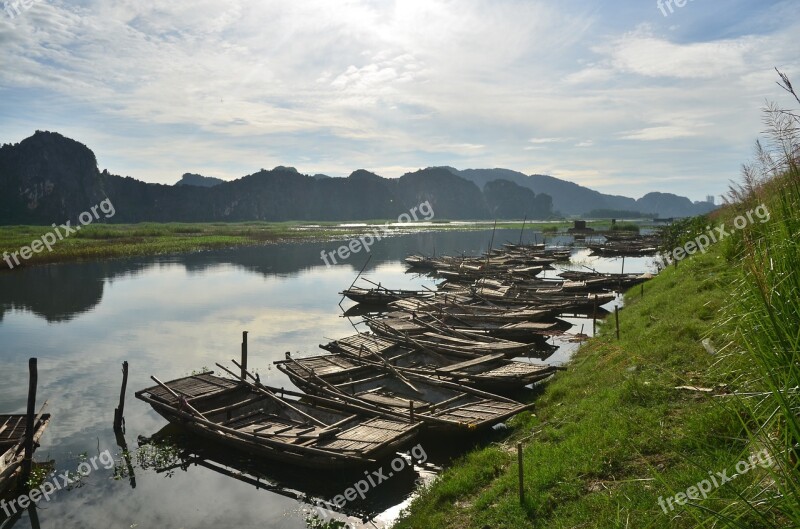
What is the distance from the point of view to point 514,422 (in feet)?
48.3

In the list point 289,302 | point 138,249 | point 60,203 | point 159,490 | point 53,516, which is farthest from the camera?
point 60,203

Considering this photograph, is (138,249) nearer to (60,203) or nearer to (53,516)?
(53,516)

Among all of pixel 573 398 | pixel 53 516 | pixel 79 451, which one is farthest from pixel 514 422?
pixel 79 451

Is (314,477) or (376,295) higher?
(376,295)

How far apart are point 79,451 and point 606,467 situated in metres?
15.0

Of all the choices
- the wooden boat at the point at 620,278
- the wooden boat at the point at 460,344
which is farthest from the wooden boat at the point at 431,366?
the wooden boat at the point at 620,278

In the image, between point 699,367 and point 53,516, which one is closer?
point 699,367
